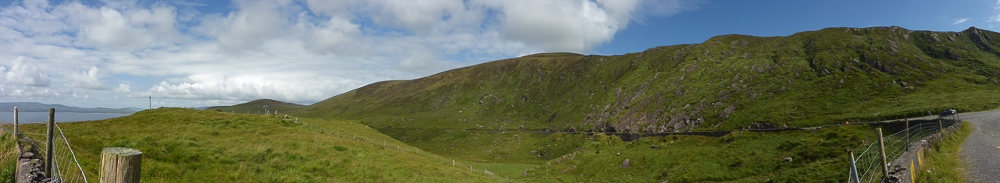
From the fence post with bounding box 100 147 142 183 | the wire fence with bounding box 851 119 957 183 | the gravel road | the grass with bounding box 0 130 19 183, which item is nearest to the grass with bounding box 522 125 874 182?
the wire fence with bounding box 851 119 957 183

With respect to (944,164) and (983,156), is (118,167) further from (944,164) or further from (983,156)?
(983,156)

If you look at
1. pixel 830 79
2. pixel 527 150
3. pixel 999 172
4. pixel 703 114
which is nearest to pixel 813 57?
pixel 830 79

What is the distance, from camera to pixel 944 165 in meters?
18.6

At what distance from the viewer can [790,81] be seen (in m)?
131

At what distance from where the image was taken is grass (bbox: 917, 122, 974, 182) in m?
16.4

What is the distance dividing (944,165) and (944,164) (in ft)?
0.97

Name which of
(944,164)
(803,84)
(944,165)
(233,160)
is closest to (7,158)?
(233,160)

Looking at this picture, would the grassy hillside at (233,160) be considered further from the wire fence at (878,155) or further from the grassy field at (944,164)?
the grassy field at (944,164)

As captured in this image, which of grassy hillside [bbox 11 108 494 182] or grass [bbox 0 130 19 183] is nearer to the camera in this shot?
grass [bbox 0 130 19 183]

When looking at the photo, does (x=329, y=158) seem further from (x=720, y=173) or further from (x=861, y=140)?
(x=861, y=140)

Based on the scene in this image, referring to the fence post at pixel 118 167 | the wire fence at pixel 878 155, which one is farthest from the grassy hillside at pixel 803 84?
the fence post at pixel 118 167

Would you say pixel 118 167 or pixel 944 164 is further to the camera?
pixel 944 164

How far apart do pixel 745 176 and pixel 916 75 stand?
5098 inches

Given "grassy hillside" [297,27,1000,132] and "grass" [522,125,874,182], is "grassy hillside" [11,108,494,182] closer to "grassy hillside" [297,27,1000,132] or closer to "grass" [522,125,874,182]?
"grass" [522,125,874,182]
